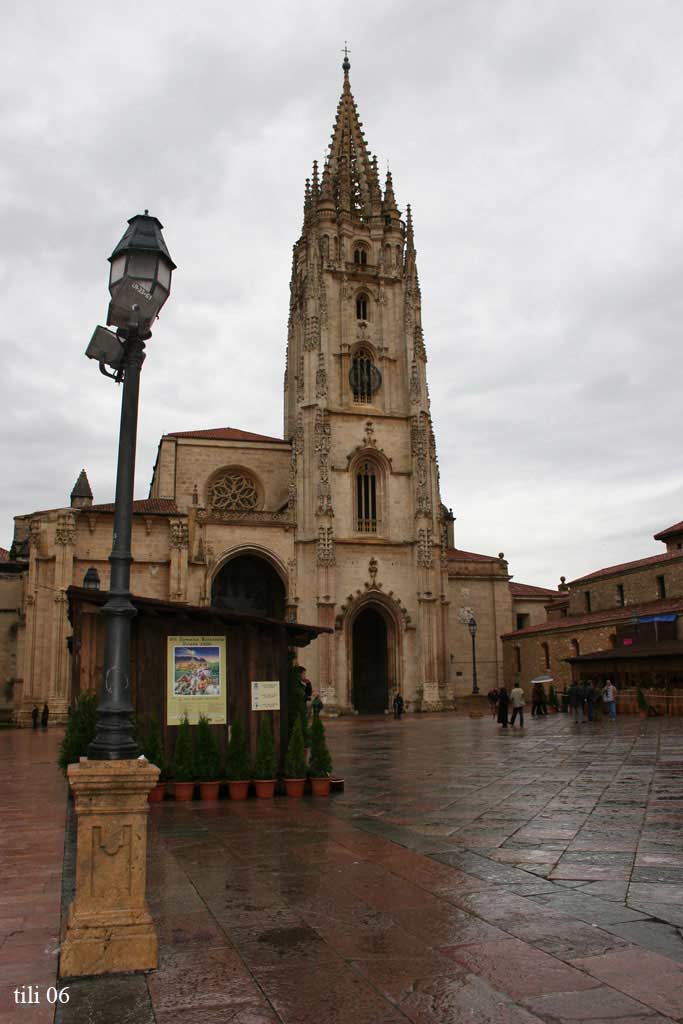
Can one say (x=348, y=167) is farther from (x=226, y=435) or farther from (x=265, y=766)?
(x=265, y=766)

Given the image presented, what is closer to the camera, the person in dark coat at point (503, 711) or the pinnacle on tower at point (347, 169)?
the person in dark coat at point (503, 711)

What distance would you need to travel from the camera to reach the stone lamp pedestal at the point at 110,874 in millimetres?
4578

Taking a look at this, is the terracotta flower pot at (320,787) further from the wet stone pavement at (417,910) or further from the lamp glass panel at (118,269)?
the lamp glass panel at (118,269)

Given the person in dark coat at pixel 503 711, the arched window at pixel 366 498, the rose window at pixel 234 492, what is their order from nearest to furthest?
the person in dark coat at pixel 503 711
the arched window at pixel 366 498
the rose window at pixel 234 492

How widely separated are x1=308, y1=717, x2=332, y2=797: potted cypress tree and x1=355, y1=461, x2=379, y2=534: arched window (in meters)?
32.9

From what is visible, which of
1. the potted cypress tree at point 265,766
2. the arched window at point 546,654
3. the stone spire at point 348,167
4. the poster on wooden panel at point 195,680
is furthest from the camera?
the stone spire at point 348,167

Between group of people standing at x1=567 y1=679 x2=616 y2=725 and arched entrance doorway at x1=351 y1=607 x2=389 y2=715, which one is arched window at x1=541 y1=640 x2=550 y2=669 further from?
group of people standing at x1=567 y1=679 x2=616 y2=725

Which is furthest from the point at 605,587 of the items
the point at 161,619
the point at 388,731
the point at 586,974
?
the point at 586,974

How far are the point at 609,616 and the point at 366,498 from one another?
49.3 ft

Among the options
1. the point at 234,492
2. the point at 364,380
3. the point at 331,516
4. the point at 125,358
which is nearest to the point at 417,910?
the point at 125,358

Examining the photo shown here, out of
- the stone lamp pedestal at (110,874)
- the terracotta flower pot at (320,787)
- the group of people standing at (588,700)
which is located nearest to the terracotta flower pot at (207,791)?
the terracotta flower pot at (320,787)

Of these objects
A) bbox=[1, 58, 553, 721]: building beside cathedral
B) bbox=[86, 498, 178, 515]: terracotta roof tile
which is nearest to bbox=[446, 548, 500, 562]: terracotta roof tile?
bbox=[1, 58, 553, 721]: building beside cathedral

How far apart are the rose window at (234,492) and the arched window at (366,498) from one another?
6.50 metres

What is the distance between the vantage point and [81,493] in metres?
54.7
